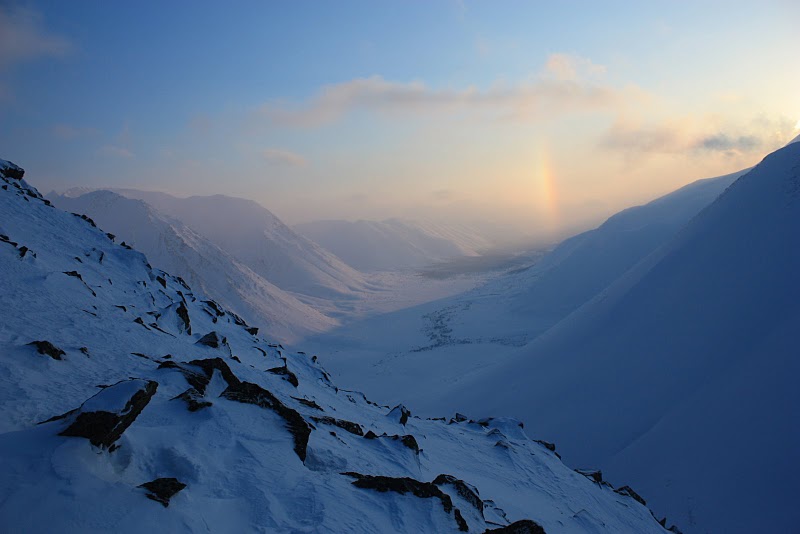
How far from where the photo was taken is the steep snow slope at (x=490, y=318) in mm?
42938

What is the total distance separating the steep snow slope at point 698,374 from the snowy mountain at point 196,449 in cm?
461

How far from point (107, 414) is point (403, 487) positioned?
4691mm

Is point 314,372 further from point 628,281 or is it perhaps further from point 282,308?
point 282,308

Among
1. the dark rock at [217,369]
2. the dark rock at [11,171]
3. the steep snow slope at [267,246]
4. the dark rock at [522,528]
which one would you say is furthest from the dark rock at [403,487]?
the steep snow slope at [267,246]

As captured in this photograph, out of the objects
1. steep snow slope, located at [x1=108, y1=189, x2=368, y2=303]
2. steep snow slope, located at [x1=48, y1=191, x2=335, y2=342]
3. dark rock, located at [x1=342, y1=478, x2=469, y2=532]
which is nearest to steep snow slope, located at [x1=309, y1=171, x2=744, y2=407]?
steep snow slope, located at [x1=48, y1=191, x2=335, y2=342]

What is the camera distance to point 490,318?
60625mm

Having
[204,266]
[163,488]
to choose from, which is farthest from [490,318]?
[163,488]

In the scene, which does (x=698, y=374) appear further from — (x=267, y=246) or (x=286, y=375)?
(x=267, y=246)

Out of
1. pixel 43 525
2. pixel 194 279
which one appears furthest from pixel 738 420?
pixel 194 279

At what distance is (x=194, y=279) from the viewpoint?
6875 centimetres

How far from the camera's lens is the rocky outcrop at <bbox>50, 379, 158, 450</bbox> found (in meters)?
5.13

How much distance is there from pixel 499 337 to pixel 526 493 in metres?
40.2

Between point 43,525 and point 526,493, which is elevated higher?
point 43,525

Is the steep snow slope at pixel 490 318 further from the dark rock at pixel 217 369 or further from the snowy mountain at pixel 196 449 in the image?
the dark rock at pixel 217 369
